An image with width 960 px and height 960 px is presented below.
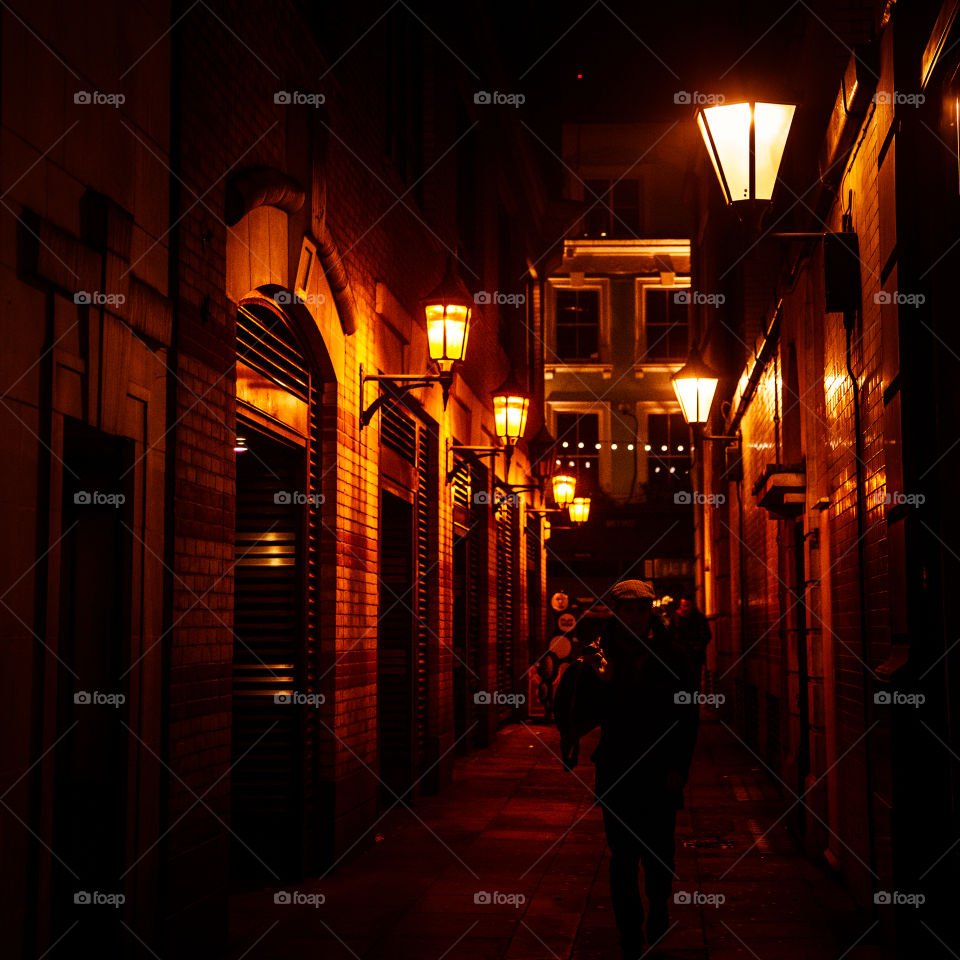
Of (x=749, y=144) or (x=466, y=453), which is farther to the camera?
(x=466, y=453)

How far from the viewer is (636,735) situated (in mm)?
6789

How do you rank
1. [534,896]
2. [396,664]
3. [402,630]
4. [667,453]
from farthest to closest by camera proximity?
[667,453], [402,630], [396,664], [534,896]

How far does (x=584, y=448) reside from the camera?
39.2m

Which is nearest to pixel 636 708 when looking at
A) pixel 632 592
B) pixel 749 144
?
pixel 632 592

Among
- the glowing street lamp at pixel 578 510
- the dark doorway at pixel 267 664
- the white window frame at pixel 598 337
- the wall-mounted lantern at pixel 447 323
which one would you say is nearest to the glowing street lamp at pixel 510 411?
the wall-mounted lantern at pixel 447 323

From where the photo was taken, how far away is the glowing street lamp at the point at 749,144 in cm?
743

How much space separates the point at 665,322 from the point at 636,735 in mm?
33538

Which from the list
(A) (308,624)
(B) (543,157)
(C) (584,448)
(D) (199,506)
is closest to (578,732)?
(D) (199,506)

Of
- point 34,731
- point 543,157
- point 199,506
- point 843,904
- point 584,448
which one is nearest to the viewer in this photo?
point 34,731

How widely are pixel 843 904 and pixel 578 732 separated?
2.61 meters

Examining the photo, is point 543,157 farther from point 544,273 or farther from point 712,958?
point 712,958

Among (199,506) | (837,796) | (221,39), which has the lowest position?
(837,796)

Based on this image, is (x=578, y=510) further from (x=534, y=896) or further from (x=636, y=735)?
(x=636, y=735)

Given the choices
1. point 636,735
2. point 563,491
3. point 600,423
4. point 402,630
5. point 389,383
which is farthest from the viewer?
point 600,423
